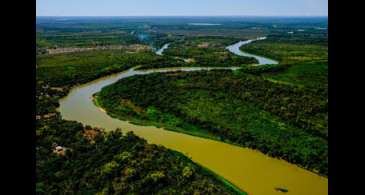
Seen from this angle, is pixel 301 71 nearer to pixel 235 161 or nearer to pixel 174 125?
pixel 174 125

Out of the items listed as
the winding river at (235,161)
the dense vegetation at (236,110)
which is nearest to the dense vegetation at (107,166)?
the winding river at (235,161)

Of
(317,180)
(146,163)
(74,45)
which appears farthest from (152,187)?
(74,45)

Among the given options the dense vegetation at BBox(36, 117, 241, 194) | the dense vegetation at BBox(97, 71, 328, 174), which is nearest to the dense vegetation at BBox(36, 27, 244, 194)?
the dense vegetation at BBox(36, 117, 241, 194)
